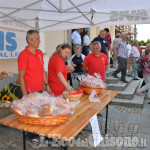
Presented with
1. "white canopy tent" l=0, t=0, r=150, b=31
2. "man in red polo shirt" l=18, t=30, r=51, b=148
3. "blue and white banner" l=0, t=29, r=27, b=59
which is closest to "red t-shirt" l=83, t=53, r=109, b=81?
"white canopy tent" l=0, t=0, r=150, b=31

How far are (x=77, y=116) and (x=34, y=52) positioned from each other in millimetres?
1179

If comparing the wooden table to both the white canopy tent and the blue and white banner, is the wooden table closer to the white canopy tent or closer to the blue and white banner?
the white canopy tent

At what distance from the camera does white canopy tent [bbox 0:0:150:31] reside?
3.33 metres

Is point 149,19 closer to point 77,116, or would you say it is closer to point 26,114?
point 77,116

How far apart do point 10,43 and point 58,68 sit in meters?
2.34

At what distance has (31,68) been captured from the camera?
2.42m

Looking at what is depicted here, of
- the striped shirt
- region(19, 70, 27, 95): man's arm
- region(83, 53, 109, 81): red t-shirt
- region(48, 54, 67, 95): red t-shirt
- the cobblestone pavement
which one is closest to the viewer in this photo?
region(19, 70, 27, 95): man's arm

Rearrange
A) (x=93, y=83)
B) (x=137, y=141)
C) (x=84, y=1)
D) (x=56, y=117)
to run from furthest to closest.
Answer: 1. (x=84, y=1)
2. (x=137, y=141)
3. (x=93, y=83)
4. (x=56, y=117)

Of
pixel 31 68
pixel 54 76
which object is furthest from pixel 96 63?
pixel 31 68

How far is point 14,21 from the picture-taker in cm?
377

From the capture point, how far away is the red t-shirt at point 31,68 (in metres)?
2.36

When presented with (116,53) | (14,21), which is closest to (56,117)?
(14,21)

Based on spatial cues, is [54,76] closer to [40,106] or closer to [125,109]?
[40,106]

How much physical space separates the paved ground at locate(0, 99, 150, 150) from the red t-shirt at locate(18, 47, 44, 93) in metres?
0.98
